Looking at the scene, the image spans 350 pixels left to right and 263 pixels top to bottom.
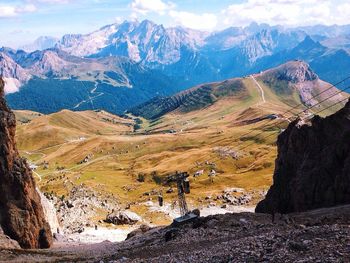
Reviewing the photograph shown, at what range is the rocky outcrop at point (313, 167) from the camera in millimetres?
85250

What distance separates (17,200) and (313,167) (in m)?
64.3

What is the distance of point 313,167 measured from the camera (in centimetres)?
9200

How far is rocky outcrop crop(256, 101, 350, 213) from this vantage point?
85250 millimetres

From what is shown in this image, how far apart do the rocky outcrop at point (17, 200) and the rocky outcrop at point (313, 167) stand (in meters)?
50.9

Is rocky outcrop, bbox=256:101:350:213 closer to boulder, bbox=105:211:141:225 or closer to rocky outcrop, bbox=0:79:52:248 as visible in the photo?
rocky outcrop, bbox=0:79:52:248

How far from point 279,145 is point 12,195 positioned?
2481 inches

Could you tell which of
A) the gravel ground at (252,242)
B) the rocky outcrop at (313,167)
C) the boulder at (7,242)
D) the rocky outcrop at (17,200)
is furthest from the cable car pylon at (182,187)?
the boulder at (7,242)

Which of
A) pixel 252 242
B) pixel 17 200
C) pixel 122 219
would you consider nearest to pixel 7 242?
pixel 17 200

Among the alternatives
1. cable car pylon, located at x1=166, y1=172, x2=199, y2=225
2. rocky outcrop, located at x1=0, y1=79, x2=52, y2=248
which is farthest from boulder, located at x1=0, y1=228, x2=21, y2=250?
cable car pylon, located at x1=166, y1=172, x2=199, y2=225

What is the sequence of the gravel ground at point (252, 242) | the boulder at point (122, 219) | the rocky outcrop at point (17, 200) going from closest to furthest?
the gravel ground at point (252, 242)
the rocky outcrop at point (17, 200)
the boulder at point (122, 219)

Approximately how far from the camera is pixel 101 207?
186m

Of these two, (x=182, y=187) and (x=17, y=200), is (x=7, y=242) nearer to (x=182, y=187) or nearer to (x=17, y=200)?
(x=17, y=200)

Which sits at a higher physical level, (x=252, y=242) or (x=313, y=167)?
(x=313, y=167)

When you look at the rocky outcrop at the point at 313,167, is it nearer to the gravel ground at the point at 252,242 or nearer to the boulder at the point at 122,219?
the gravel ground at the point at 252,242
